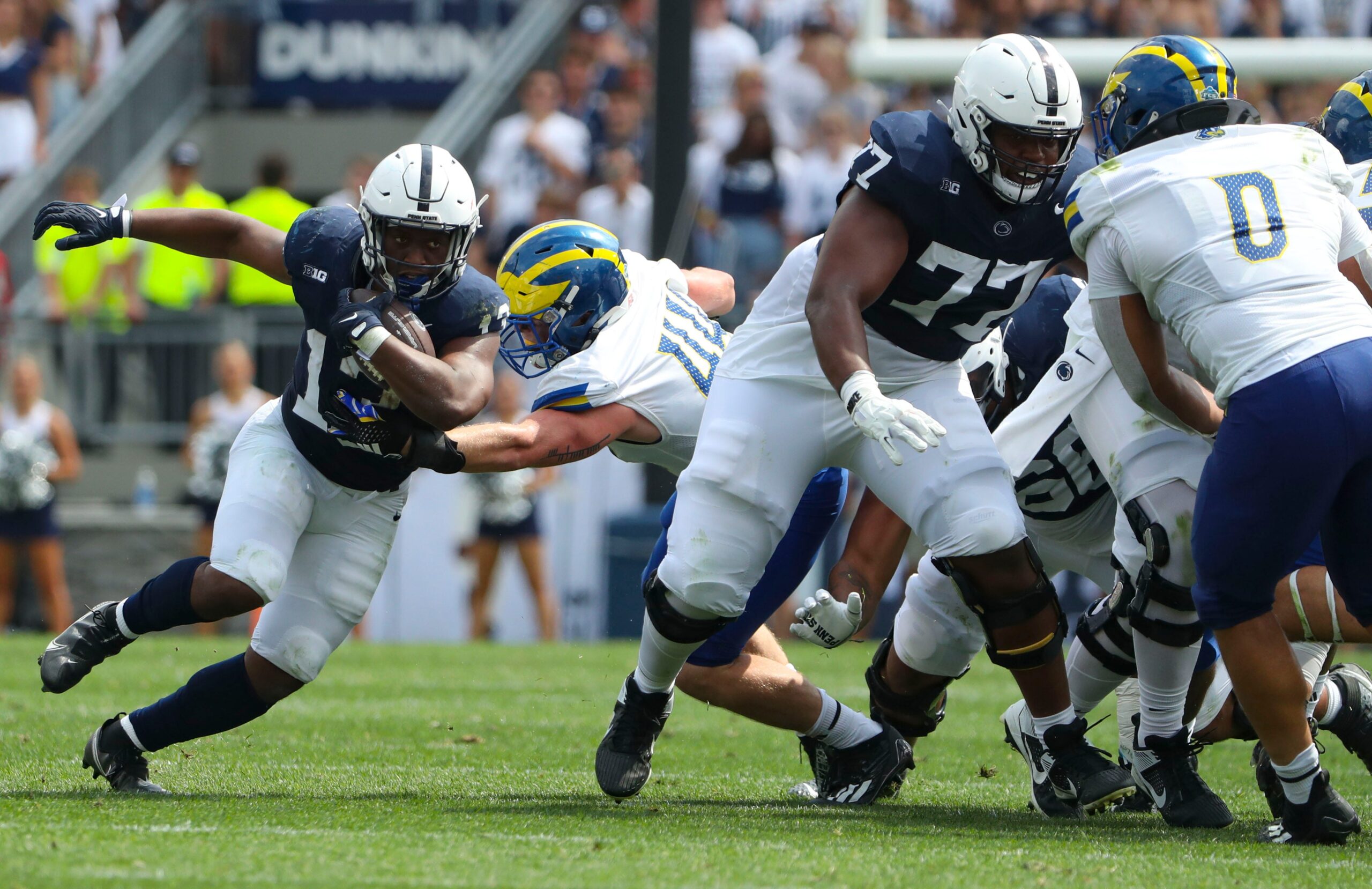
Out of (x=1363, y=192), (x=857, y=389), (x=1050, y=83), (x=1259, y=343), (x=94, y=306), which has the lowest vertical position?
(x=94, y=306)

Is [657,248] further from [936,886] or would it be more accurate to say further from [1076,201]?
[936,886]

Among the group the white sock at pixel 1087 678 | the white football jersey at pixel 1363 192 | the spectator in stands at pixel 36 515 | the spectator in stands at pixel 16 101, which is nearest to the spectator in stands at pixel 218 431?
the spectator in stands at pixel 36 515

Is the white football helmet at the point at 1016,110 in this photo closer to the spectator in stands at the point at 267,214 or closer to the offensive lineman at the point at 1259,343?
the offensive lineman at the point at 1259,343

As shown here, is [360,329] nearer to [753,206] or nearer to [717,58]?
[753,206]

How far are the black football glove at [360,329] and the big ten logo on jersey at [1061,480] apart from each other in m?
1.75

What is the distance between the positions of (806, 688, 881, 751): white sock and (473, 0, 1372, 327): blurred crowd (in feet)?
19.3

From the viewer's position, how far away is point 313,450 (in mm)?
4512

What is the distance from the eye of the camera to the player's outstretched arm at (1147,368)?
3934 millimetres

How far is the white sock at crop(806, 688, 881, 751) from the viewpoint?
464cm

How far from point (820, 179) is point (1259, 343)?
7.43 meters

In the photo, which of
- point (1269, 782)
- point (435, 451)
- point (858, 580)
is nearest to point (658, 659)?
point (858, 580)

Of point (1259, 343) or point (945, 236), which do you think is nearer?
point (1259, 343)

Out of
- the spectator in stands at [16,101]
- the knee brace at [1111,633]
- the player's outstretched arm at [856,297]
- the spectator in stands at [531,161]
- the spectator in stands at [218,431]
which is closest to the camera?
the player's outstretched arm at [856,297]

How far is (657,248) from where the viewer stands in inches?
388
